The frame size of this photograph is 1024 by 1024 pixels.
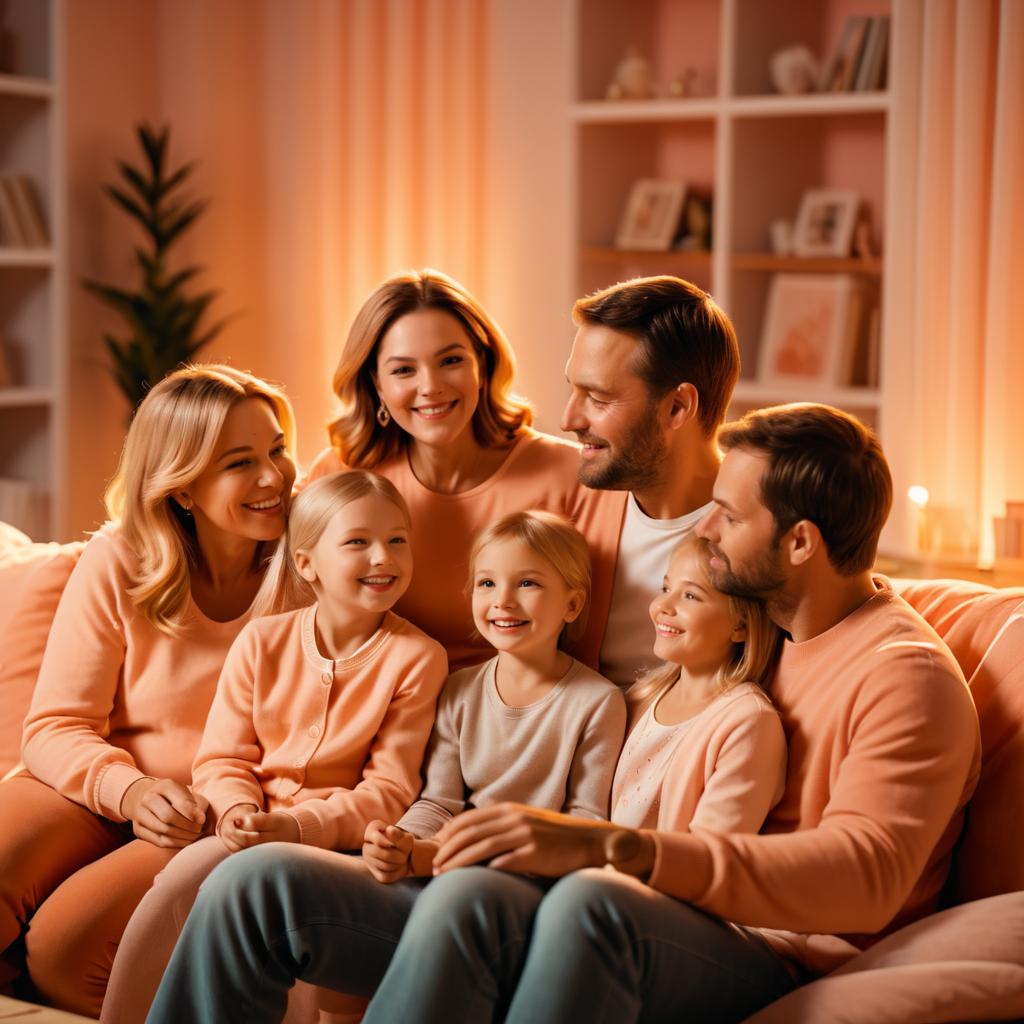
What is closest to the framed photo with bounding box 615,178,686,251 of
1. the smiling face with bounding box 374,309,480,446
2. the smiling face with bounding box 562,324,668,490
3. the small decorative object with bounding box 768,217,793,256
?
the small decorative object with bounding box 768,217,793,256

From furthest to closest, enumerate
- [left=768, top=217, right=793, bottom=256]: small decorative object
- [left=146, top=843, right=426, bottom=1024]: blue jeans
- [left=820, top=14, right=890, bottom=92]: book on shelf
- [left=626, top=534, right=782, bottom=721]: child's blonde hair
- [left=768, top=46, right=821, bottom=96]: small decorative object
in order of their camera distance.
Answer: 1. [left=768, top=217, right=793, bottom=256]: small decorative object
2. [left=768, top=46, right=821, bottom=96]: small decorative object
3. [left=820, top=14, right=890, bottom=92]: book on shelf
4. [left=626, top=534, right=782, bottom=721]: child's blonde hair
5. [left=146, top=843, right=426, bottom=1024]: blue jeans

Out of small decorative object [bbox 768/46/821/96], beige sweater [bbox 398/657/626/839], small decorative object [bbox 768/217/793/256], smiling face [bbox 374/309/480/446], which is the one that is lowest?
beige sweater [bbox 398/657/626/839]

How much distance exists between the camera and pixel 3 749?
2.42 meters

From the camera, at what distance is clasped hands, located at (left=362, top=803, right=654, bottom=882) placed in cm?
166

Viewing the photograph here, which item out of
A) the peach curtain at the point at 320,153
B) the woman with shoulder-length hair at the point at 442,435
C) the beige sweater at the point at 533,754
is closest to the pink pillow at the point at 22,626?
the woman with shoulder-length hair at the point at 442,435

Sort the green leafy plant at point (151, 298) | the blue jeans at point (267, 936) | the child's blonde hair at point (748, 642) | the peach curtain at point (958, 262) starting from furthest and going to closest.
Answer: the green leafy plant at point (151, 298)
the peach curtain at point (958, 262)
the child's blonde hair at point (748, 642)
the blue jeans at point (267, 936)

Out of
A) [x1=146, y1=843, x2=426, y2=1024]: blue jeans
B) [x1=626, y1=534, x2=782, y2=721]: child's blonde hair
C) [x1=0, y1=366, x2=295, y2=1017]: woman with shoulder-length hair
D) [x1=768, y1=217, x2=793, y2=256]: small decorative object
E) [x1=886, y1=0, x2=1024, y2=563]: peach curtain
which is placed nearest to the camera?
[x1=146, y1=843, x2=426, y2=1024]: blue jeans

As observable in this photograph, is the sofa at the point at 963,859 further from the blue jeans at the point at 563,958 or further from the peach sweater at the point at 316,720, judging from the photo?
the peach sweater at the point at 316,720

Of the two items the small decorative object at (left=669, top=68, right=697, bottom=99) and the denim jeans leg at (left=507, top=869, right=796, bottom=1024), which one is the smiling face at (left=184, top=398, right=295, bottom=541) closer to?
the denim jeans leg at (left=507, top=869, right=796, bottom=1024)

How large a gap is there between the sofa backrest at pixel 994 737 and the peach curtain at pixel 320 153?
9.55 ft

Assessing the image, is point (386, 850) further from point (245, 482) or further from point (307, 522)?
point (245, 482)

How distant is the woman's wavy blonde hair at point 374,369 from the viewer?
2389 millimetres

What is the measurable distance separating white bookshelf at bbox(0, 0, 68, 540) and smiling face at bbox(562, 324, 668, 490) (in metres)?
2.58

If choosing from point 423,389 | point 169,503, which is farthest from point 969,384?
point 169,503
